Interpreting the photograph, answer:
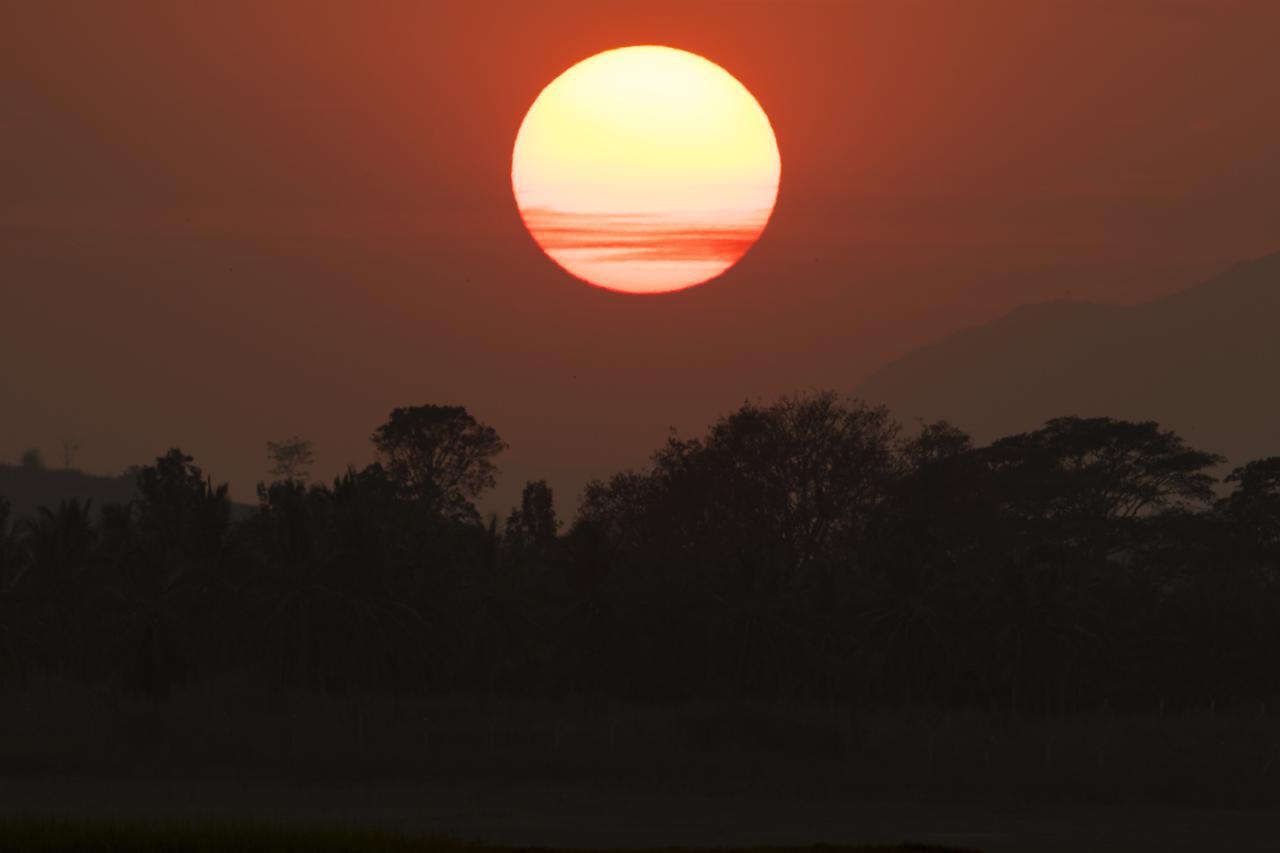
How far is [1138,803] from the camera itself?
9006 centimetres

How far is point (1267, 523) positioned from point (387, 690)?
6620 centimetres

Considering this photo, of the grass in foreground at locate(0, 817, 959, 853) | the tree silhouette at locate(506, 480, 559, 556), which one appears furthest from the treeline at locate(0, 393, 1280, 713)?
the grass in foreground at locate(0, 817, 959, 853)

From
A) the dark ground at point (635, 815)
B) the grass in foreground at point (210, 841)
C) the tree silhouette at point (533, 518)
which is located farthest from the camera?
the tree silhouette at point (533, 518)

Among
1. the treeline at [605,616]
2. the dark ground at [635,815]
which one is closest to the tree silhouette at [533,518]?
the treeline at [605,616]

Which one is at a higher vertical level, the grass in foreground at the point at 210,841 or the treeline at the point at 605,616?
the treeline at the point at 605,616

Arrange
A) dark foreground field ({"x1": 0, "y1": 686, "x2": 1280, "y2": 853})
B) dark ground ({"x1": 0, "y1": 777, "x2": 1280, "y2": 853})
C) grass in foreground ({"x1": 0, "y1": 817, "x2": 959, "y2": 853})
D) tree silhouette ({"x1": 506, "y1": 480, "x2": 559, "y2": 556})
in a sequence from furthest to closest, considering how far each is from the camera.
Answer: tree silhouette ({"x1": 506, "y1": 480, "x2": 559, "y2": 556}) < dark foreground field ({"x1": 0, "y1": 686, "x2": 1280, "y2": 853}) < dark ground ({"x1": 0, "y1": 777, "x2": 1280, "y2": 853}) < grass in foreground ({"x1": 0, "y1": 817, "x2": 959, "y2": 853})

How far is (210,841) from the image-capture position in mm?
43062

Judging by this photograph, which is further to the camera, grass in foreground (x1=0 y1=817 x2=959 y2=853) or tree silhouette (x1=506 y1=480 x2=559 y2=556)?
tree silhouette (x1=506 y1=480 x2=559 y2=556)

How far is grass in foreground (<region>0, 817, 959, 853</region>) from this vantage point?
42.3m

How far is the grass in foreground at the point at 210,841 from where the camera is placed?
139 feet

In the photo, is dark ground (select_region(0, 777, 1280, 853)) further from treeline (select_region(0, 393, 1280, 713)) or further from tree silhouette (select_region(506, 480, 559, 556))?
tree silhouette (select_region(506, 480, 559, 556))

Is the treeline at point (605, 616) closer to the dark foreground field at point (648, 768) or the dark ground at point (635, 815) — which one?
the dark foreground field at point (648, 768)

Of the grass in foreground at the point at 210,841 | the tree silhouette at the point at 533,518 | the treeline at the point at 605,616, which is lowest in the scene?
the grass in foreground at the point at 210,841

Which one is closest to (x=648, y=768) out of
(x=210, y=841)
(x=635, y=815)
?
(x=635, y=815)
